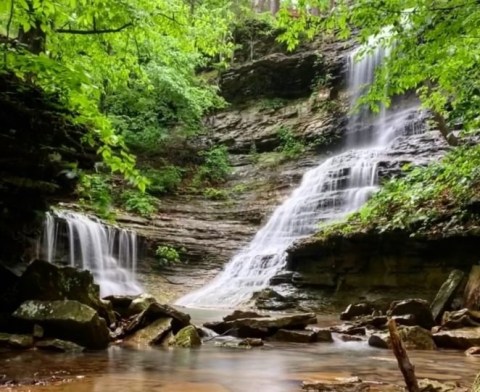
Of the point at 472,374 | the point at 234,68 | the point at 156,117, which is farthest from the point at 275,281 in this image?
the point at 234,68

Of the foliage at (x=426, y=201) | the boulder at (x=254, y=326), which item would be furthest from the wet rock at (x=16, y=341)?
the foliage at (x=426, y=201)

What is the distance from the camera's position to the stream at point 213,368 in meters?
4.30

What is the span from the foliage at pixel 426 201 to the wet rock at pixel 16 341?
7.18 metres

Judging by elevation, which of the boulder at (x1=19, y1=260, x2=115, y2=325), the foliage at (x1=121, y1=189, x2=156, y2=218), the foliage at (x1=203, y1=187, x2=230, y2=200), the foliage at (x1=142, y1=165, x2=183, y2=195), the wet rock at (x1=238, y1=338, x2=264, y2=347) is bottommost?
the wet rock at (x1=238, y1=338, x2=264, y2=347)

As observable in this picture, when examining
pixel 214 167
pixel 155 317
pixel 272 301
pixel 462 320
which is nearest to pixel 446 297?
pixel 462 320

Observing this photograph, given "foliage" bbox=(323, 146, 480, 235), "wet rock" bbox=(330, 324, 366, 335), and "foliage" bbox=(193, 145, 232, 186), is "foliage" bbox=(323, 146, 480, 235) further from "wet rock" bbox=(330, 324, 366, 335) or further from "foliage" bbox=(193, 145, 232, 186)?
"foliage" bbox=(193, 145, 232, 186)

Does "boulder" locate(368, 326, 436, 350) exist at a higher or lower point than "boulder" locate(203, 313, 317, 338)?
higher

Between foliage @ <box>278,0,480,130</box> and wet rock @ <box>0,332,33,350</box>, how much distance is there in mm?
5329

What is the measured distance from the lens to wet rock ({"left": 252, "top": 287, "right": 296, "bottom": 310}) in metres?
12.9

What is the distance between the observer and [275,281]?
14719 mm

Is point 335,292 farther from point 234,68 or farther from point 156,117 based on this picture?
point 234,68

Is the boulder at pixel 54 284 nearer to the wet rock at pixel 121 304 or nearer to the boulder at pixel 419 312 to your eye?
the wet rock at pixel 121 304

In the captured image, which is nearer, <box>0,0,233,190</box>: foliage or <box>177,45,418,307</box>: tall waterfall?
<box>0,0,233,190</box>: foliage

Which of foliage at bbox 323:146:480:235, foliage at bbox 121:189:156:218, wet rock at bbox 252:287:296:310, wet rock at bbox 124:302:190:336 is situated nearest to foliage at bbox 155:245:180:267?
foliage at bbox 121:189:156:218
